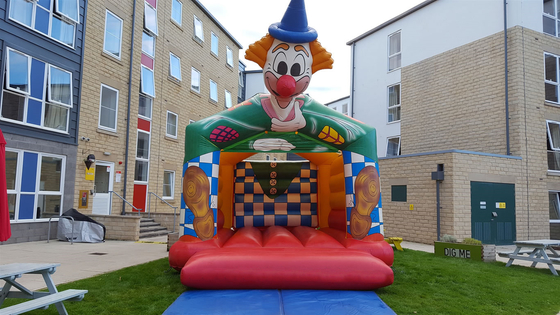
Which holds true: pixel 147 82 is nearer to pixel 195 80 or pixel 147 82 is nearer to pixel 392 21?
pixel 195 80

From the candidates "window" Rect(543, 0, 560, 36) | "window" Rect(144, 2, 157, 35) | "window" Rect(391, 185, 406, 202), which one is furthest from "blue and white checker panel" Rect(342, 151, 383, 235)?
"window" Rect(543, 0, 560, 36)

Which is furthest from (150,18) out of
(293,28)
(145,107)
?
(293,28)

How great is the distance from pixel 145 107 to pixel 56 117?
3.76 metres

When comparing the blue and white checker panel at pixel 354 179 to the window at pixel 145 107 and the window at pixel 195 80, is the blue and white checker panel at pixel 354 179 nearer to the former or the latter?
the window at pixel 145 107

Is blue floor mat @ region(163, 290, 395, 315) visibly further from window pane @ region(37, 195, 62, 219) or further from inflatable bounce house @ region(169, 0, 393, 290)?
window pane @ region(37, 195, 62, 219)

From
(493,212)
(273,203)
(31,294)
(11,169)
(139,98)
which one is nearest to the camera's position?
(31,294)

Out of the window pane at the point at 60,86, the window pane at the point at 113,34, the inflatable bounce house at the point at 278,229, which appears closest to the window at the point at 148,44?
the window pane at the point at 113,34

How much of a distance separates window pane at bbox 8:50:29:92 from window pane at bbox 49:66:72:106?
2.05 ft

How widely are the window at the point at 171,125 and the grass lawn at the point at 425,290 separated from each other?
28.6 ft

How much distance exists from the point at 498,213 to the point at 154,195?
34.6 ft

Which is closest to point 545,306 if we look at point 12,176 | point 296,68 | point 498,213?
point 296,68

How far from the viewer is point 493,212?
10.8 metres

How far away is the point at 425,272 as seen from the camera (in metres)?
6.23

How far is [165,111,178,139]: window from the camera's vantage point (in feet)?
48.6
